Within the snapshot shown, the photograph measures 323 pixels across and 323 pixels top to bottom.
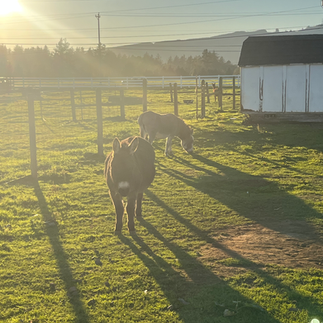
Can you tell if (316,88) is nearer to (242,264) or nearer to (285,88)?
(285,88)

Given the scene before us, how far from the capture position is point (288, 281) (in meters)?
5.30

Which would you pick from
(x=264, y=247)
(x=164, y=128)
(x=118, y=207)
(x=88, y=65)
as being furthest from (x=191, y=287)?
(x=88, y=65)

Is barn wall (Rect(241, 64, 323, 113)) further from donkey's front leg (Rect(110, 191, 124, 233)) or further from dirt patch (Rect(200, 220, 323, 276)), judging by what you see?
donkey's front leg (Rect(110, 191, 124, 233))

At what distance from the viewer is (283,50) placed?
2189 cm

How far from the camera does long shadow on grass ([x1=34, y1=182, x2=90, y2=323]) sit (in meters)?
4.73

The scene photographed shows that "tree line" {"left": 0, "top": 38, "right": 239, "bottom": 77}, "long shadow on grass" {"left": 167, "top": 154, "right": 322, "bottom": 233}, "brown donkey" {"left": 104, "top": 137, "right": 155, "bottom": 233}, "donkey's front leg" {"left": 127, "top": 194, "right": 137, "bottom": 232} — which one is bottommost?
"long shadow on grass" {"left": 167, "top": 154, "right": 322, "bottom": 233}

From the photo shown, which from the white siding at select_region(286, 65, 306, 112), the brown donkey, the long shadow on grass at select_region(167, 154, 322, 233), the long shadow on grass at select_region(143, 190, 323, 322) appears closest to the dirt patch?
the long shadow on grass at select_region(143, 190, 323, 322)

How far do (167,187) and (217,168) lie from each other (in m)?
2.88

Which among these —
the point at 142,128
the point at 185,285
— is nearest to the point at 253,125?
the point at 142,128

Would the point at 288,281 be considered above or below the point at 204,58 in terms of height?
below

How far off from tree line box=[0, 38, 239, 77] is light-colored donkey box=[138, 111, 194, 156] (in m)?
47.4

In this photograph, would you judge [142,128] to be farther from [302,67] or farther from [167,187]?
[302,67]

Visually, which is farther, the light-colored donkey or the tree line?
the tree line

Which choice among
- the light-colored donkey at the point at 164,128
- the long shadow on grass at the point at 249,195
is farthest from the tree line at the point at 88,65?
the long shadow on grass at the point at 249,195
